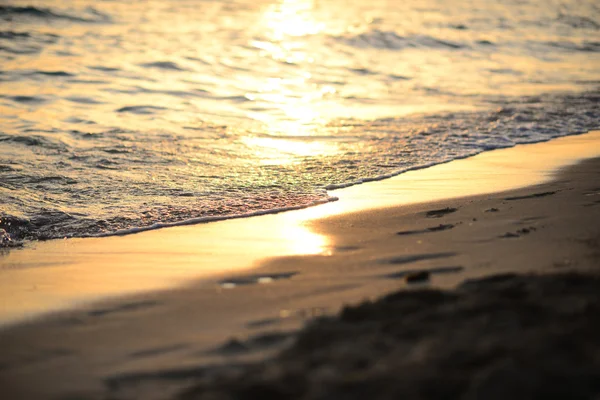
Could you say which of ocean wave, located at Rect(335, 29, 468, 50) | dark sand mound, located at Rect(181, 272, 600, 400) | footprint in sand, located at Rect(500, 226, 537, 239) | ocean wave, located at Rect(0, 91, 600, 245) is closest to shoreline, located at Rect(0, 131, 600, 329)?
ocean wave, located at Rect(0, 91, 600, 245)

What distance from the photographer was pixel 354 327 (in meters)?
2.66

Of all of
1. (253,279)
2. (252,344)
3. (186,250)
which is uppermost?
(252,344)

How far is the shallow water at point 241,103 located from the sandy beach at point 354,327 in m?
1.70

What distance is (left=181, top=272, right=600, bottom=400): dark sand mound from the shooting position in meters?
2.18

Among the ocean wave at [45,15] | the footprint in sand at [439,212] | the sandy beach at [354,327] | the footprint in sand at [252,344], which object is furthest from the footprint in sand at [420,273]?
the ocean wave at [45,15]

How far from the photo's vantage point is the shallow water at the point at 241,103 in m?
5.86

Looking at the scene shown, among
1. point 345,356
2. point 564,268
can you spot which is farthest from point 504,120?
point 345,356

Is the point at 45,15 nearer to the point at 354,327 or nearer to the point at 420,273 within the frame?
the point at 420,273

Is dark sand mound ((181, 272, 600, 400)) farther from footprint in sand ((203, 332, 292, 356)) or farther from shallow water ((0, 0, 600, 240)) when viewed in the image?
shallow water ((0, 0, 600, 240))

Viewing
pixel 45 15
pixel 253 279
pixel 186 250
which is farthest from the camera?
pixel 45 15

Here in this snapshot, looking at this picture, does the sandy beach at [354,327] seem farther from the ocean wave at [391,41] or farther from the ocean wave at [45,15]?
the ocean wave at [45,15]

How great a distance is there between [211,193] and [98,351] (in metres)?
3.07

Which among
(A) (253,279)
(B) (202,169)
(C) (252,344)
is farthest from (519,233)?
(B) (202,169)

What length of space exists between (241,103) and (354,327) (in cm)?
744
